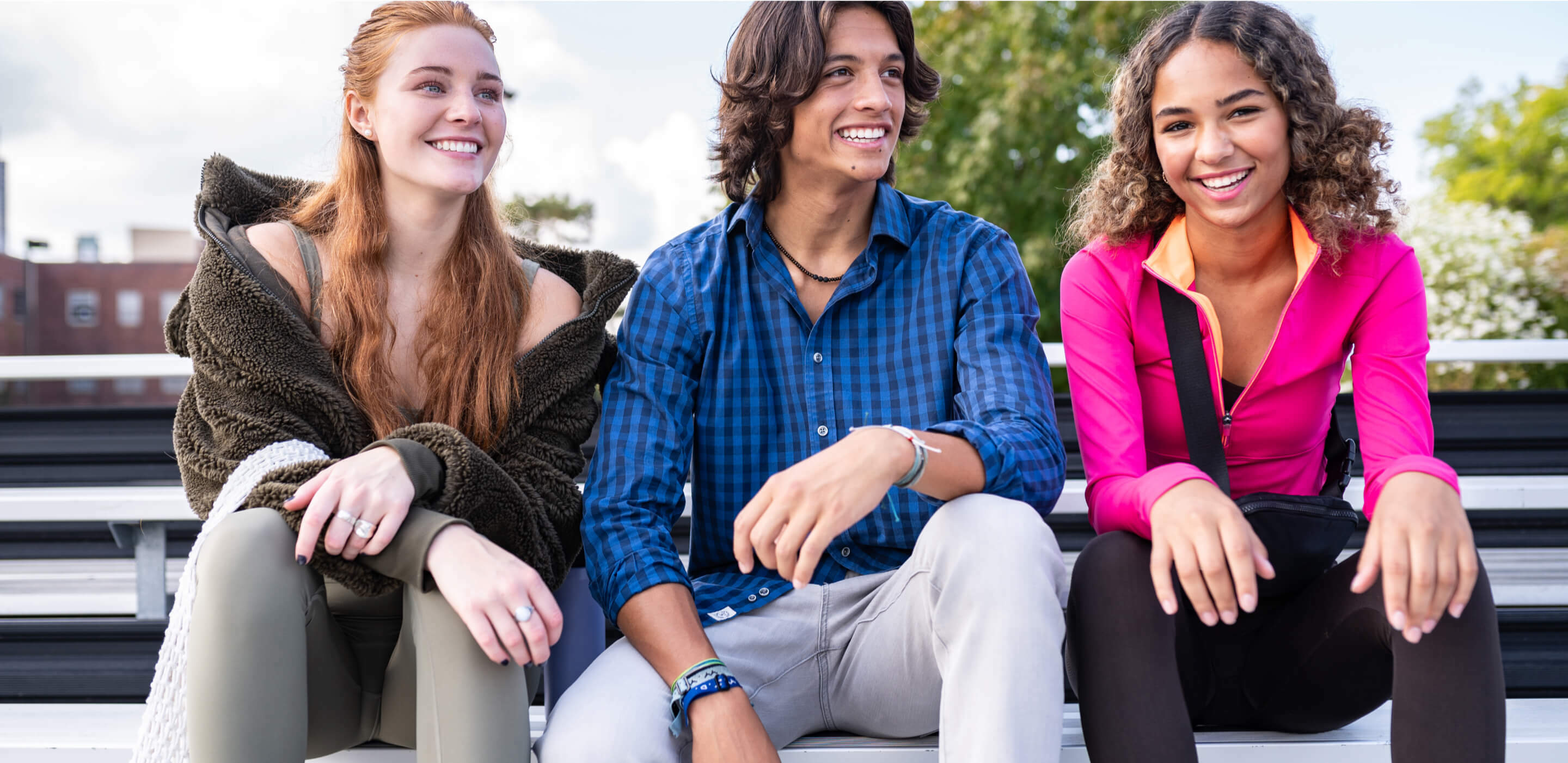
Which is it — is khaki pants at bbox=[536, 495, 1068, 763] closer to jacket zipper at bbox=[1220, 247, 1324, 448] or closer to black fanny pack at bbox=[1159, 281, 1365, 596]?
black fanny pack at bbox=[1159, 281, 1365, 596]

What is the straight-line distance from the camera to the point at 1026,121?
426 inches

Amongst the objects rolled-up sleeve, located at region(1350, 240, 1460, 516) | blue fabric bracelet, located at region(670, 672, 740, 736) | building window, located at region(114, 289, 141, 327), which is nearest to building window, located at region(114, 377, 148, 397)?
building window, located at region(114, 289, 141, 327)

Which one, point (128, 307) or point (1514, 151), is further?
point (128, 307)

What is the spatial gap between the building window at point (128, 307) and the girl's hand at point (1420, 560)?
44450 millimetres

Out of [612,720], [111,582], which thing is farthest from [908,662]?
[111,582]

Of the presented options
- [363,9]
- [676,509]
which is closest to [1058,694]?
[676,509]

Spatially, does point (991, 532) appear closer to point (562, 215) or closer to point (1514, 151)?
point (1514, 151)

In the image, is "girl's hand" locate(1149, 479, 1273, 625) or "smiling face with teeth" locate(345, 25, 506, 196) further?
"smiling face with teeth" locate(345, 25, 506, 196)

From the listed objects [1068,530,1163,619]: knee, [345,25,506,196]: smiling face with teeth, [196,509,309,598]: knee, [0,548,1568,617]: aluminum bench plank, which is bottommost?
[0,548,1568,617]: aluminum bench plank

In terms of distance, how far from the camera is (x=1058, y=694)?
1126 mm

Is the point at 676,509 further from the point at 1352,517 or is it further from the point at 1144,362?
the point at 1352,517

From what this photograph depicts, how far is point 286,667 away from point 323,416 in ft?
1.34

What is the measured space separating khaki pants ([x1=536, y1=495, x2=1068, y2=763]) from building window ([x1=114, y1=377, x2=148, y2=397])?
4038cm

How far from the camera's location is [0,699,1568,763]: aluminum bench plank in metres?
1.37
